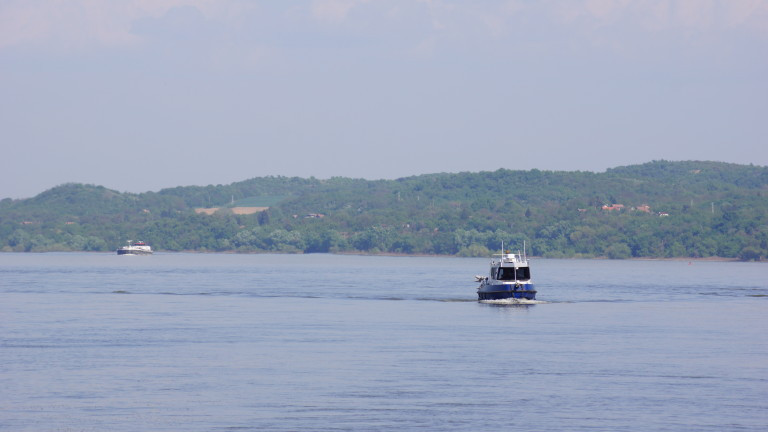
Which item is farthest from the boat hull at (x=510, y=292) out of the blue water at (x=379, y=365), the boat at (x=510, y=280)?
the blue water at (x=379, y=365)

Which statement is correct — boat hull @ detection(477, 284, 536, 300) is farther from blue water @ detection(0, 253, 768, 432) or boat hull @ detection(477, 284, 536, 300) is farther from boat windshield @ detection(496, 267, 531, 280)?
blue water @ detection(0, 253, 768, 432)

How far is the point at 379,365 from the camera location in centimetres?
5425

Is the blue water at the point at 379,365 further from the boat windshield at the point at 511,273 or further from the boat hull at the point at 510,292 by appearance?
the boat windshield at the point at 511,273

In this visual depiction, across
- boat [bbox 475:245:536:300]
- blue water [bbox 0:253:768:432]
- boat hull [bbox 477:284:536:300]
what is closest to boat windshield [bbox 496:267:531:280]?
boat [bbox 475:245:536:300]

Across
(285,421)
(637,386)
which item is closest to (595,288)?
(637,386)

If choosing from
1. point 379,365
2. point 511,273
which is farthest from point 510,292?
point 379,365

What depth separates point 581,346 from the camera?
6384cm

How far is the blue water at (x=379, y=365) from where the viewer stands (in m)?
40.6

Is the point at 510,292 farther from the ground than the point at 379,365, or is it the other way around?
the point at 510,292

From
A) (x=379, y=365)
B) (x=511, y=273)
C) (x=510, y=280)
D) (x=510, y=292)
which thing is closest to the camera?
(x=379, y=365)

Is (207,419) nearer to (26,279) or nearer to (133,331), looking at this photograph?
(133,331)

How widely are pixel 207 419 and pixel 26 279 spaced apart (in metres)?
115

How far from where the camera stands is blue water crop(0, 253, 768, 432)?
40.6 metres

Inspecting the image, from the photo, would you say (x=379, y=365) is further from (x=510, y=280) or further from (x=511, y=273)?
(x=510, y=280)
